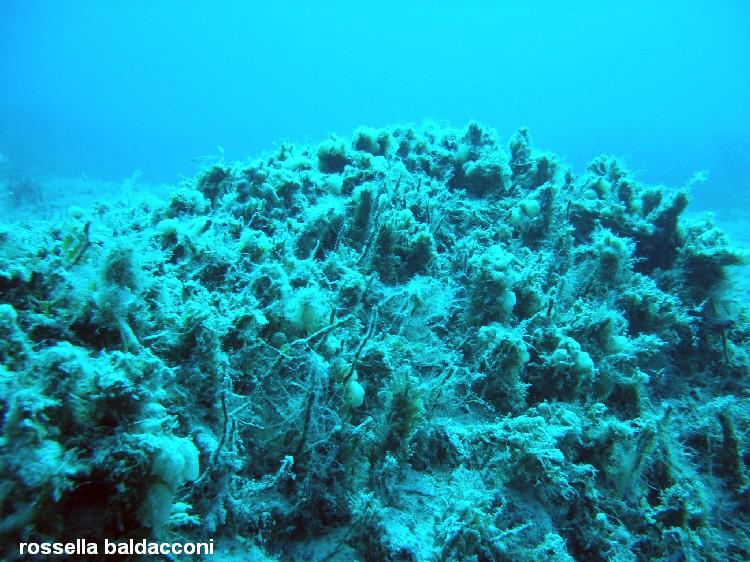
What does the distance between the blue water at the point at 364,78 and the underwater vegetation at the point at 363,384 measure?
359 centimetres

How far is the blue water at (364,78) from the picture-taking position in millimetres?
49719

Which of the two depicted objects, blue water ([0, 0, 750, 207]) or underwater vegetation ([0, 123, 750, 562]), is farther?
blue water ([0, 0, 750, 207])

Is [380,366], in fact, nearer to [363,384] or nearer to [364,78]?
[363,384]

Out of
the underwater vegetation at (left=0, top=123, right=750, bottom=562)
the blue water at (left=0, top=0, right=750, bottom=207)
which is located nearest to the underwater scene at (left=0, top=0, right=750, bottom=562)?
the underwater vegetation at (left=0, top=123, right=750, bottom=562)

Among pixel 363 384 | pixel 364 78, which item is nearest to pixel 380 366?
pixel 363 384

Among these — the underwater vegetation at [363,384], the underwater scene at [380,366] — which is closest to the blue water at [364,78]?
the underwater scene at [380,366]

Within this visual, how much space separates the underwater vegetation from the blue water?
3.59 metres

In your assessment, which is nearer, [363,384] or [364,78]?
[363,384]

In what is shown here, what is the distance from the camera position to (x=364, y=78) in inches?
5763

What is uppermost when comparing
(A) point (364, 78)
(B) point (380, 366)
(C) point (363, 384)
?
(A) point (364, 78)

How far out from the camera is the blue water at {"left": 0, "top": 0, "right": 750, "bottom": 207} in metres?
49.7

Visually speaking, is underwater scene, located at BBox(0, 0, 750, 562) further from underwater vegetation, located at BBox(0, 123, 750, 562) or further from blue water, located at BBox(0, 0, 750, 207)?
blue water, located at BBox(0, 0, 750, 207)

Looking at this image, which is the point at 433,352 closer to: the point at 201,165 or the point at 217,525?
the point at 217,525

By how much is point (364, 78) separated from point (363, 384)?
532ft
